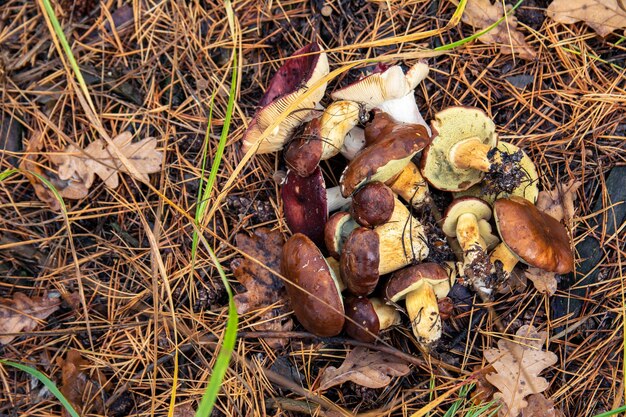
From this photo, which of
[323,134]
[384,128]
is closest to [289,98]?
[323,134]

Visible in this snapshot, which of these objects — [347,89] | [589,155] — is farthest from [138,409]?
[589,155]

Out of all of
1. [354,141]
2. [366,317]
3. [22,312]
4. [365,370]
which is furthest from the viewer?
[22,312]

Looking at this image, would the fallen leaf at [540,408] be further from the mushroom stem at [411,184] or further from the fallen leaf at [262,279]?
the fallen leaf at [262,279]

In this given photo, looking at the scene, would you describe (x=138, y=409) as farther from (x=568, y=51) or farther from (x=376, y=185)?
(x=568, y=51)

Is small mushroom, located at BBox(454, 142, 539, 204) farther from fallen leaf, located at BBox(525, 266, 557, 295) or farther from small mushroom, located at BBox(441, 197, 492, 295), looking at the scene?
fallen leaf, located at BBox(525, 266, 557, 295)

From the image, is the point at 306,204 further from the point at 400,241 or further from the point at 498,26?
the point at 498,26

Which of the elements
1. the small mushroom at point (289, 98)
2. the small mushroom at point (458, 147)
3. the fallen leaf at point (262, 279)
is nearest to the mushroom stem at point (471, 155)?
the small mushroom at point (458, 147)

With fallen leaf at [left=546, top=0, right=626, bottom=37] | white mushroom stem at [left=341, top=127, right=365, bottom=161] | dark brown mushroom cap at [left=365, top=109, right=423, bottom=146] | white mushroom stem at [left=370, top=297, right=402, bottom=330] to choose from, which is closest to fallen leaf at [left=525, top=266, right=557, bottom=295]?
white mushroom stem at [left=370, top=297, right=402, bottom=330]
